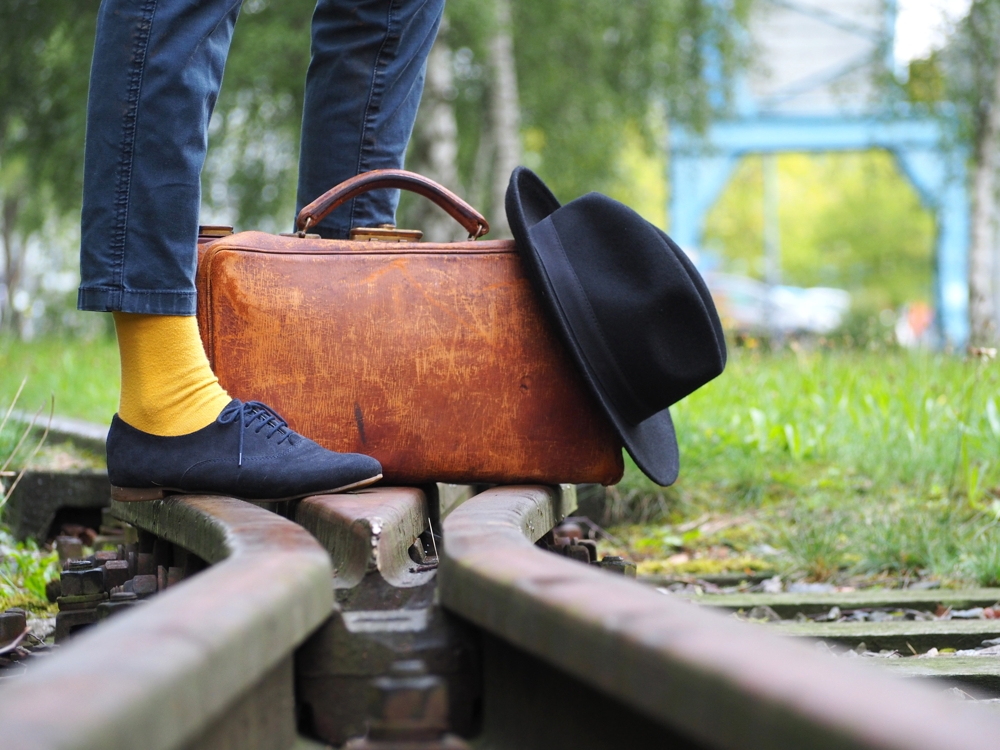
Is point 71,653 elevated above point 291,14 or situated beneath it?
situated beneath

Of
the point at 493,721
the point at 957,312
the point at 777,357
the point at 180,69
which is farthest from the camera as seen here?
the point at 957,312

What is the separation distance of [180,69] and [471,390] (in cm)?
80

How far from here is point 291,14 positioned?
470 inches

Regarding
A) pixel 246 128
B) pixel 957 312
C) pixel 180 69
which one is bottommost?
pixel 957 312

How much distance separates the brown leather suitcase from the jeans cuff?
0.22 metres

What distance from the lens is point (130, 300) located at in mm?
1927

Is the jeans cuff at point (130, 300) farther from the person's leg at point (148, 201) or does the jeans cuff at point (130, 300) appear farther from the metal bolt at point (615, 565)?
the metal bolt at point (615, 565)

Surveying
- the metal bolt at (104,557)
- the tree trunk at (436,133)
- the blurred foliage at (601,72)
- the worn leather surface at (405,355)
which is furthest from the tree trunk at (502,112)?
the metal bolt at (104,557)

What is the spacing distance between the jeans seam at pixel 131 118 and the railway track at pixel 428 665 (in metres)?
0.54

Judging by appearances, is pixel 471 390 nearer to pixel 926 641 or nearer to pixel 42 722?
pixel 926 641

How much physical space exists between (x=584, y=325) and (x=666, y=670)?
131 cm

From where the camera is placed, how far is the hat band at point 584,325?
2.16 metres

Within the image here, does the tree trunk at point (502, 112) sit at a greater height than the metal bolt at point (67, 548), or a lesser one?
greater

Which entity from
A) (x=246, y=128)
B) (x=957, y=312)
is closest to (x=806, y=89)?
(x=957, y=312)
